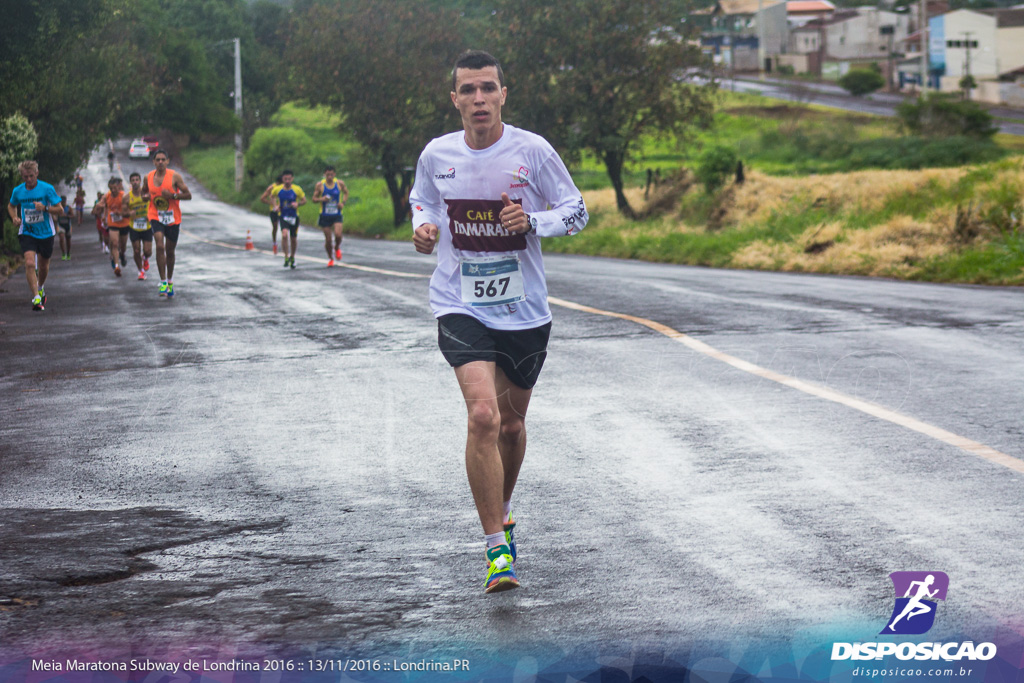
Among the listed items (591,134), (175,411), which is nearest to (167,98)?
(591,134)

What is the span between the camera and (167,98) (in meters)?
78.6

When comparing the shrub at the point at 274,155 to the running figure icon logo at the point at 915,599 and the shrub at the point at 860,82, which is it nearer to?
the shrub at the point at 860,82

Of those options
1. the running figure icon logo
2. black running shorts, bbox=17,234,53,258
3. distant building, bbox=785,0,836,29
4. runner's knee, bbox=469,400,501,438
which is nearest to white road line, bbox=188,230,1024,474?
the running figure icon logo

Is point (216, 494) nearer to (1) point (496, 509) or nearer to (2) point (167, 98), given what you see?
(1) point (496, 509)

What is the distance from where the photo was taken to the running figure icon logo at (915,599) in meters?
4.01

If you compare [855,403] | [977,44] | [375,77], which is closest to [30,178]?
[855,403]

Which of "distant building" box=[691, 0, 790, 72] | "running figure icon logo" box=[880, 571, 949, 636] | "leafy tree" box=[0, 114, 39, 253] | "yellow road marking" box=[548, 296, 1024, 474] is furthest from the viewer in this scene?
"distant building" box=[691, 0, 790, 72]

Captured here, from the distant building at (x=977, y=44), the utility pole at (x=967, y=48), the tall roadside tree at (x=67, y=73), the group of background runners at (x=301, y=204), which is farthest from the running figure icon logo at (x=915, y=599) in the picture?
the distant building at (x=977, y=44)

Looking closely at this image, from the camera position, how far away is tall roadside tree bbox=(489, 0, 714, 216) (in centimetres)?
3994

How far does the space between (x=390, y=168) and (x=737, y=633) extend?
156 ft

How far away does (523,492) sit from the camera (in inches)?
241

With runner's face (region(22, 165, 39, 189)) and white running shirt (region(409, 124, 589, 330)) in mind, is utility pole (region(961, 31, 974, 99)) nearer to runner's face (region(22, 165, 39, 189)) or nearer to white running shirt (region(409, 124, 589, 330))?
runner's face (region(22, 165, 39, 189))

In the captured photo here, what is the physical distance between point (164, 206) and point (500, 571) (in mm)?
14710

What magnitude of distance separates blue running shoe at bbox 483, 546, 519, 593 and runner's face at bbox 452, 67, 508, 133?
5.52ft
